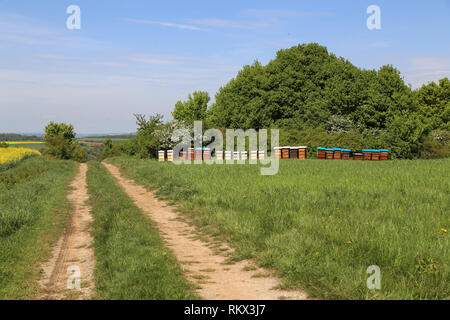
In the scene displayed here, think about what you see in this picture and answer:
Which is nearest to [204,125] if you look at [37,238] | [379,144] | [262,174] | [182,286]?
[379,144]

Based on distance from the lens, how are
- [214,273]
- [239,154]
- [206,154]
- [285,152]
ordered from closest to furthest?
[214,273] → [239,154] → [206,154] → [285,152]

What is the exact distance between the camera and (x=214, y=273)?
7.25m

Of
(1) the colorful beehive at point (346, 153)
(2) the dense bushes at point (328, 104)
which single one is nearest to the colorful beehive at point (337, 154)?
(1) the colorful beehive at point (346, 153)

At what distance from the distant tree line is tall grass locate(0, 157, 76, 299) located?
24827 mm

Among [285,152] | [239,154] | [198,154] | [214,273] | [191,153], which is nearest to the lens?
[214,273]

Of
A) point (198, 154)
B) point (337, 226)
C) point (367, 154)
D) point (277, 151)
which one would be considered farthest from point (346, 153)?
point (337, 226)

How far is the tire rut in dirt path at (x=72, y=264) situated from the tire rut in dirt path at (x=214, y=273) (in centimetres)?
185

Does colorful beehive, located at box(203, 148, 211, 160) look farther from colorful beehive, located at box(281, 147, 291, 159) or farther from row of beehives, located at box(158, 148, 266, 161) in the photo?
colorful beehive, located at box(281, 147, 291, 159)

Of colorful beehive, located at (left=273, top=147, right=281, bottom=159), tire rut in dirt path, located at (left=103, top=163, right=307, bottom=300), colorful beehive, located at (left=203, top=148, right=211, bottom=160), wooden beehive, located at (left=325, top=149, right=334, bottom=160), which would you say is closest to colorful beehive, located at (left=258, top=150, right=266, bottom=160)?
colorful beehive, located at (left=273, top=147, right=281, bottom=159)

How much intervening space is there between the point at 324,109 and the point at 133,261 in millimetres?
44360

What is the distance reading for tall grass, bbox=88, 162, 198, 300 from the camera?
6.03 meters

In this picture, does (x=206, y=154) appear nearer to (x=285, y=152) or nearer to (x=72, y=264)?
(x=285, y=152)

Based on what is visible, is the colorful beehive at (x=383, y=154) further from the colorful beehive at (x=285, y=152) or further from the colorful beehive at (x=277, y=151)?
the colorful beehive at (x=277, y=151)
